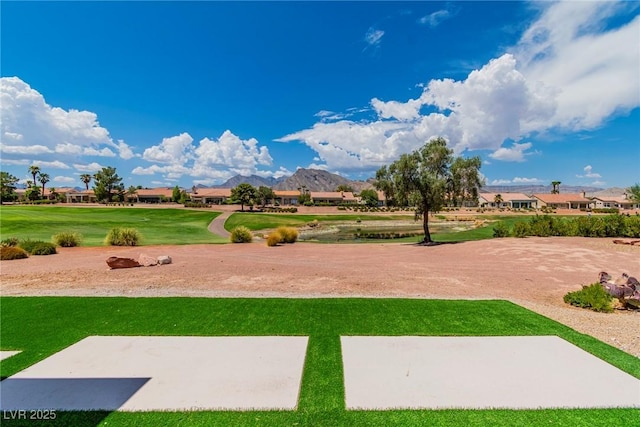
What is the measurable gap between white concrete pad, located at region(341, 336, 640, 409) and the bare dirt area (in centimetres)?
171

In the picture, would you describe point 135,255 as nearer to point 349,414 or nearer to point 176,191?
point 349,414

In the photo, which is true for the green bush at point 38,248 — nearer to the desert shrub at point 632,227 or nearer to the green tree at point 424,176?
the green tree at point 424,176

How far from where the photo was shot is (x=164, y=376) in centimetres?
505

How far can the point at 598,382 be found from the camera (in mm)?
4855

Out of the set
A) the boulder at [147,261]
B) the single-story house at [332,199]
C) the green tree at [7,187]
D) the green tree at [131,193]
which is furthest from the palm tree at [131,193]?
the boulder at [147,261]

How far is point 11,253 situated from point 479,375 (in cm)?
1978

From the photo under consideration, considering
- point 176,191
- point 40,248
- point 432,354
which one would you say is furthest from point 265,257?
point 176,191

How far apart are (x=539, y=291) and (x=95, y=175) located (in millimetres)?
112320

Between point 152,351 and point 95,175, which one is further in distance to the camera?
point 95,175

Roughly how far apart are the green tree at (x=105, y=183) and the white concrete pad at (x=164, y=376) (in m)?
107

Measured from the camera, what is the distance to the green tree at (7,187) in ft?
293

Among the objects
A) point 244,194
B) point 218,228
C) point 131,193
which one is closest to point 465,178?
point 218,228

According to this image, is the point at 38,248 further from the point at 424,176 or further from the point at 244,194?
the point at 244,194

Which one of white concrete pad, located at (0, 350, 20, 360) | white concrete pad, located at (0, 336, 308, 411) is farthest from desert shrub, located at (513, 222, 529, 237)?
white concrete pad, located at (0, 350, 20, 360)
